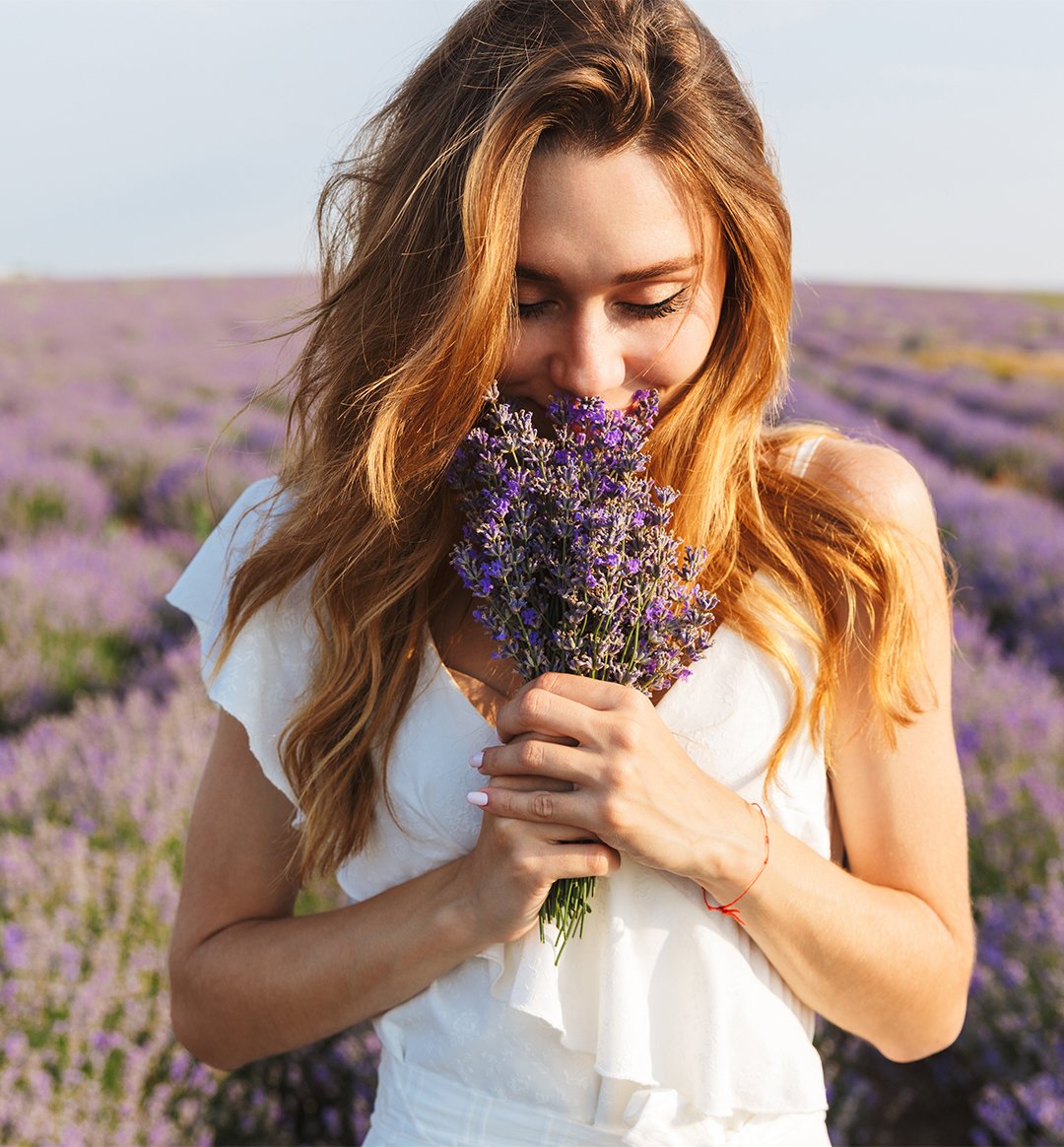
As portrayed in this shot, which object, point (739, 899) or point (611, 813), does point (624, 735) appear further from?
point (739, 899)

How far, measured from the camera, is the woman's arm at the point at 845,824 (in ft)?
3.98

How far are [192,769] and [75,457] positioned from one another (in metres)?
4.70

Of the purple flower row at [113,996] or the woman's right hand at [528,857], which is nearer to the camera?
the woman's right hand at [528,857]

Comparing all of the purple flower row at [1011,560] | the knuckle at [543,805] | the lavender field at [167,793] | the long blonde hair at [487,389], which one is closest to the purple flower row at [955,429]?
the lavender field at [167,793]

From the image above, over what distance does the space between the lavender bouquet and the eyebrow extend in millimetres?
171

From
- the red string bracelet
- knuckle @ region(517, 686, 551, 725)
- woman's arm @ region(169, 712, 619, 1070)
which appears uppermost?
knuckle @ region(517, 686, 551, 725)

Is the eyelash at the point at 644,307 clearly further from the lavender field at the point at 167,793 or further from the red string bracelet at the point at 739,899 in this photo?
the red string bracelet at the point at 739,899

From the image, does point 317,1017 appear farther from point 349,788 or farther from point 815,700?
point 815,700

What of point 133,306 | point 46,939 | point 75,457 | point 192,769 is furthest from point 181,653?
point 133,306

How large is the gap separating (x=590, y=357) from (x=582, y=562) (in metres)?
0.33

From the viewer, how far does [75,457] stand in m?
7.29

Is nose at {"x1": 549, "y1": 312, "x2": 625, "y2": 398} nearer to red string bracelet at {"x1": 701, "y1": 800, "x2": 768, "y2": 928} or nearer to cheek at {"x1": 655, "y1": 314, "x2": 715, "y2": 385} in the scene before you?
cheek at {"x1": 655, "y1": 314, "x2": 715, "y2": 385}

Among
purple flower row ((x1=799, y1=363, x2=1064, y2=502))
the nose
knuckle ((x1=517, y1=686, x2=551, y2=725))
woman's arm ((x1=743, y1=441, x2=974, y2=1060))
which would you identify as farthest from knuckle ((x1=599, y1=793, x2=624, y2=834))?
purple flower row ((x1=799, y1=363, x2=1064, y2=502))

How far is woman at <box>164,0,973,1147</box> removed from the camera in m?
1.35
